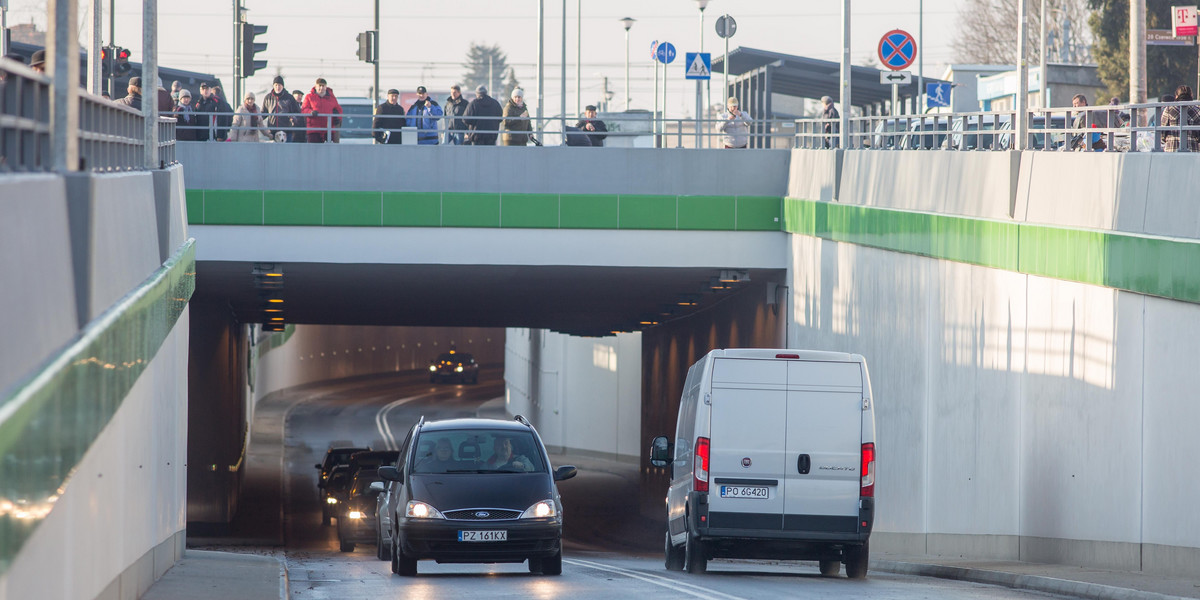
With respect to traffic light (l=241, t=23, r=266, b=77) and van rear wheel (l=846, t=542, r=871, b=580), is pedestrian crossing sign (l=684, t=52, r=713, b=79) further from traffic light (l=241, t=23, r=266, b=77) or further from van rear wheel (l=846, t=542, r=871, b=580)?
van rear wheel (l=846, t=542, r=871, b=580)

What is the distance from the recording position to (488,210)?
84.5 ft

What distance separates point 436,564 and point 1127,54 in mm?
37685

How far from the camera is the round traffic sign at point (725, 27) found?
132 ft

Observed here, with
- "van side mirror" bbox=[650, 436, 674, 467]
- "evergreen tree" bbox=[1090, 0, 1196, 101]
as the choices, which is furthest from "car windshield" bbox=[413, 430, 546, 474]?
"evergreen tree" bbox=[1090, 0, 1196, 101]

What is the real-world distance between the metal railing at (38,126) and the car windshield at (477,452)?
16.6 feet

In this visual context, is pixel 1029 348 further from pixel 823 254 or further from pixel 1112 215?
pixel 823 254

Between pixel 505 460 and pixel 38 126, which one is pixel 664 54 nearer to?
pixel 505 460

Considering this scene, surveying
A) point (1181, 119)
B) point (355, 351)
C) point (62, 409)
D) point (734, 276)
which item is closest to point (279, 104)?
point (734, 276)

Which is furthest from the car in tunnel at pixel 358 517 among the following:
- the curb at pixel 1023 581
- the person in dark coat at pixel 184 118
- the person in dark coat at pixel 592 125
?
the curb at pixel 1023 581

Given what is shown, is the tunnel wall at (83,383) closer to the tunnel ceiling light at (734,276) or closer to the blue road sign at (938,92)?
the tunnel ceiling light at (734,276)

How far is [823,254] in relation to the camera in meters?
22.7

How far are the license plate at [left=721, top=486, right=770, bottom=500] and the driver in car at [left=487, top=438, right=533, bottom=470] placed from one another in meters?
2.09

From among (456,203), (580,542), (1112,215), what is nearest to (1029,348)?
(1112,215)

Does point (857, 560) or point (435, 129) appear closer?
point (857, 560)
